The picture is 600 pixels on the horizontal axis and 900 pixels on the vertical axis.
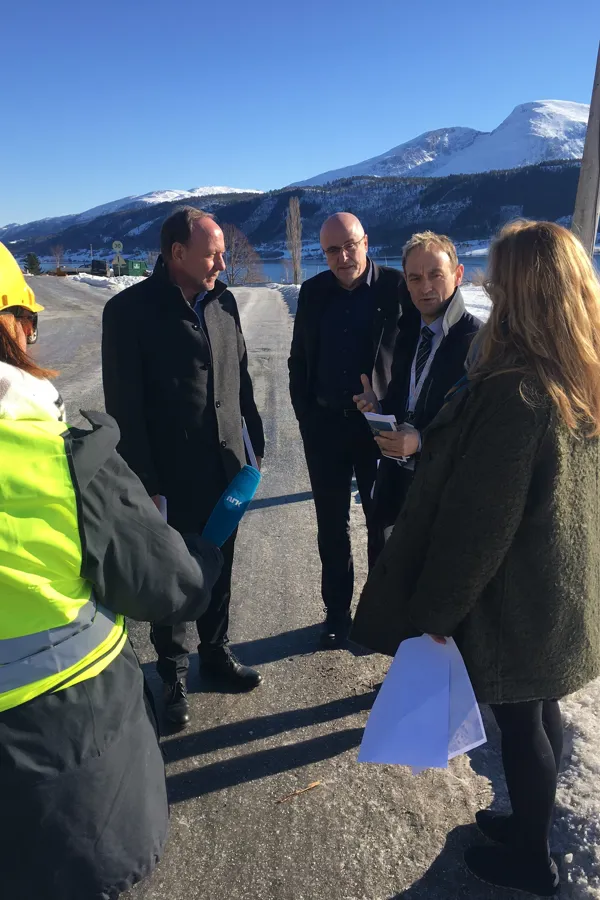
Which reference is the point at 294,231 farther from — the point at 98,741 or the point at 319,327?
the point at 98,741

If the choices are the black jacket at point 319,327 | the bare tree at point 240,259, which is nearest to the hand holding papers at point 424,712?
the black jacket at point 319,327

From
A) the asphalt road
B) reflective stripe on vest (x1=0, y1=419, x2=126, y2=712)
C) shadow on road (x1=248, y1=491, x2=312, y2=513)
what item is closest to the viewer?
reflective stripe on vest (x1=0, y1=419, x2=126, y2=712)

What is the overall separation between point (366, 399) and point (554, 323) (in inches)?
55.9

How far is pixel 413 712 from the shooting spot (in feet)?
5.97

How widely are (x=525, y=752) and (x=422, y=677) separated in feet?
1.25

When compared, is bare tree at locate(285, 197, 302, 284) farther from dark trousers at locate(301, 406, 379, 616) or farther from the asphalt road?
the asphalt road

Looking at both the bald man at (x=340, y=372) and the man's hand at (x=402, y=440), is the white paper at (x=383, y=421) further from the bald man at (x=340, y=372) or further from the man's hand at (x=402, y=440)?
the bald man at (x=340, y=372)

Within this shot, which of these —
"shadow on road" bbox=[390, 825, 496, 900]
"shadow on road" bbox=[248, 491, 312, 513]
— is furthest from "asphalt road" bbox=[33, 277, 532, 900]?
"shadow on road" bbox=[248, 491, 312, 513]

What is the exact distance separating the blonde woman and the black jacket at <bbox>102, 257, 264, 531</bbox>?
3.94 feet

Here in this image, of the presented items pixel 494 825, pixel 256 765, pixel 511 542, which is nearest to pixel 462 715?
pixel 511 542

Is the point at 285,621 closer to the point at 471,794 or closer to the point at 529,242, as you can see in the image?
the point at 471,794

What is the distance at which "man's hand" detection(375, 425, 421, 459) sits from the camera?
261 cm

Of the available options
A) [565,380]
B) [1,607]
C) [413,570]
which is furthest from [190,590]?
[565,380]

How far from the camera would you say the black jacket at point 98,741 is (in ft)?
4.19
